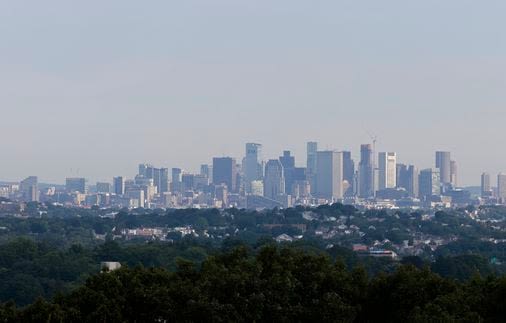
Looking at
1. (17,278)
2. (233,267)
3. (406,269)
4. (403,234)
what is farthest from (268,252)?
(403,234)

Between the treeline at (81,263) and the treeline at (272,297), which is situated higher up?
the treeline at (272,297)

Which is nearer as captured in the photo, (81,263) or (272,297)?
(272,297)

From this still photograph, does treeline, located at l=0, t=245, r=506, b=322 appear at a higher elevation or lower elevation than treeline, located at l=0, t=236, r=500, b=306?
higher

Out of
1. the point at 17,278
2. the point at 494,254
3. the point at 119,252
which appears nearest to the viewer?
the point at 17,278

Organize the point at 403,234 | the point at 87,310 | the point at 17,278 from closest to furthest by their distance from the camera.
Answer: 1. the point at 87,310
2. the point at 17,278
3. the point at 403,234

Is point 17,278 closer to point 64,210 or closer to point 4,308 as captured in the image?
point 4,308

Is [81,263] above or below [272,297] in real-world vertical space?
below

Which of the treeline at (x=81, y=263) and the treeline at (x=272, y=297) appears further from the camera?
the treeline at (x=81, y=263)

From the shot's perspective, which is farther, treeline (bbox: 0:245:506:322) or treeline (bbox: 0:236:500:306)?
treeline (bbox: 0:236:500:306)
